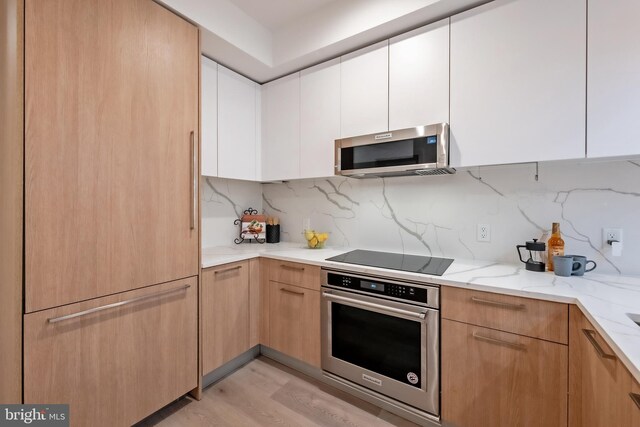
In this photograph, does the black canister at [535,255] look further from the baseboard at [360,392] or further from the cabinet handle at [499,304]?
the baseboard at [360,392]

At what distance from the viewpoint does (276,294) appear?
2074mm

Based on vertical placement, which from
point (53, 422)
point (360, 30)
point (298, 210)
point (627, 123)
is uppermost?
point (360, 30)

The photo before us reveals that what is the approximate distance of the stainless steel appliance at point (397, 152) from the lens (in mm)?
1570

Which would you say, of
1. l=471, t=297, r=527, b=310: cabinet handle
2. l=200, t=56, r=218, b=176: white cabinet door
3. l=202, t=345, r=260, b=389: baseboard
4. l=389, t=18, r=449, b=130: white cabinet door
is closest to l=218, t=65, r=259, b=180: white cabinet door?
l=200, t=56, r=218, b=176: white cabinet door

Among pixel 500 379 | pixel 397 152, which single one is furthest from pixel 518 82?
pixel 500 379

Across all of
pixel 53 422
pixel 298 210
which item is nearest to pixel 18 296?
pixel 53 422

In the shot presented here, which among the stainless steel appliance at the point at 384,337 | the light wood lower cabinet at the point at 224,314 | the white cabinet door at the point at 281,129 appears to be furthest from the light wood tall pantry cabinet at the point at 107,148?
the stainless steel appliance at the point at 384,337

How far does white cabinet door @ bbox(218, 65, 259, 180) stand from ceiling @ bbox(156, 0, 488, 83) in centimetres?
12

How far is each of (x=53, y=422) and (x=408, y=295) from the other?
168 cm

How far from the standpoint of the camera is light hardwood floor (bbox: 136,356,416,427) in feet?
5.24

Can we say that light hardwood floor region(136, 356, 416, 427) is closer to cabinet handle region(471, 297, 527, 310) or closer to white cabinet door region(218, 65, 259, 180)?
cabinet handle region(471, 297, 527, 310)

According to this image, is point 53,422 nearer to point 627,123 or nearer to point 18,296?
point 18,296

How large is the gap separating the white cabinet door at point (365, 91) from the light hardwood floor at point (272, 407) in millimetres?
1770

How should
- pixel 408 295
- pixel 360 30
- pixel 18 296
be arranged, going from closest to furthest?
pixel 18 296 → pixel 408 295 → pixel 360 30
